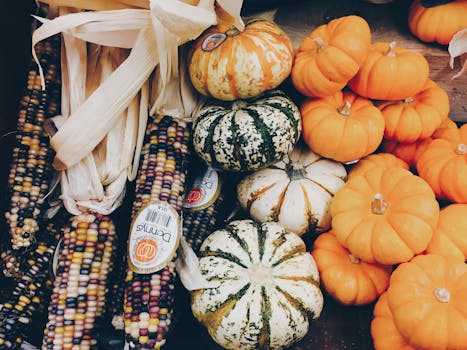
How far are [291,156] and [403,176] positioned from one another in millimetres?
414

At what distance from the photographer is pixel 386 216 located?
135 cm

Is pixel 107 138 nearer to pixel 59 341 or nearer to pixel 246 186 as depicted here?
pixel 246 186

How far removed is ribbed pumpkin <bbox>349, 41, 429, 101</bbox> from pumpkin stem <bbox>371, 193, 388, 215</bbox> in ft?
1.33

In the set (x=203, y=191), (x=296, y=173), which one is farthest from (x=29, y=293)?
(x=296, y=173)

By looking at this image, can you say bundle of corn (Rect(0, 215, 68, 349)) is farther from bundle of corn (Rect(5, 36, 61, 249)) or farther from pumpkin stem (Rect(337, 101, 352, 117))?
pumpkin stem (Rect(337, 101, 352, 117))

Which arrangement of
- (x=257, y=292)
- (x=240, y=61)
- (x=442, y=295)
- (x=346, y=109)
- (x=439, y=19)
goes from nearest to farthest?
(x=442, y=295) < (x=257, y=292) < (x=240, y=61) < (x=346, y=109) < (x=439, y=19)

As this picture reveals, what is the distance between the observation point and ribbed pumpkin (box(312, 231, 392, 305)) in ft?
4.67

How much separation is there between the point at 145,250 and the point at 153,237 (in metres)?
0.05

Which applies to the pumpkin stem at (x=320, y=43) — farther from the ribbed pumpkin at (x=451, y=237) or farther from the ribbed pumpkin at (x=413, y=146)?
the ribbed pumpkin at (x=451, y=237)

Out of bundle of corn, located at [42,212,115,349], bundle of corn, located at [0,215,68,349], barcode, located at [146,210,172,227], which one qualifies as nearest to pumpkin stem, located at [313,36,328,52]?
barcode, located at [146,210,172,227]

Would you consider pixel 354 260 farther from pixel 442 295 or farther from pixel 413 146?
pixel 413 146

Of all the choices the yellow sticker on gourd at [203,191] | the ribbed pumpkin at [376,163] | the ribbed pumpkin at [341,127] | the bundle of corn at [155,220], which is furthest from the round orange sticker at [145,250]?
the ribbed pumpkin at [376,163]

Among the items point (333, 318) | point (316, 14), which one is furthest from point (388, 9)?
point (333, 318)

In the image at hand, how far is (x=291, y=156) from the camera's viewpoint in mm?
1657
